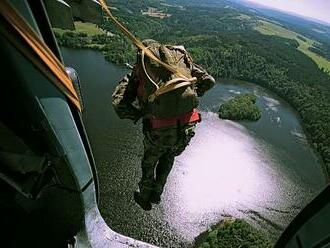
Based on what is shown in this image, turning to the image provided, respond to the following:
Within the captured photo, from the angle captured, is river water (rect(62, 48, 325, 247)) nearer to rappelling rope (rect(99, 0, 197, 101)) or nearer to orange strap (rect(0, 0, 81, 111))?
rappelling rope (rect(99, 0, 197, 101))

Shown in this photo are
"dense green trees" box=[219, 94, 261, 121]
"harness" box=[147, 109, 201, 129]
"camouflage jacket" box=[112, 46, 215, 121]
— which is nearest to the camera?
"harness" box=[147, 109, 201, 129]

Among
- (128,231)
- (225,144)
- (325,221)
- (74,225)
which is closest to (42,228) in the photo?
(74,225)

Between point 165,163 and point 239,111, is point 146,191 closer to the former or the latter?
point 165,163

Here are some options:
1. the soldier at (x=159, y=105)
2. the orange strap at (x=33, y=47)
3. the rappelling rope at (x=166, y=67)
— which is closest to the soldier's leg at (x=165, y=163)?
the soldier at (x=159, y=105)

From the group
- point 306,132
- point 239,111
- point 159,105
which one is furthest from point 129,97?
point 306,132

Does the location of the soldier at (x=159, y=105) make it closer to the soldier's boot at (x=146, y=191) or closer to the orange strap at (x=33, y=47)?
the soldier's boot at (x=146, y=191)

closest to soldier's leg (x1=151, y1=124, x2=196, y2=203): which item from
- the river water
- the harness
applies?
the harness
